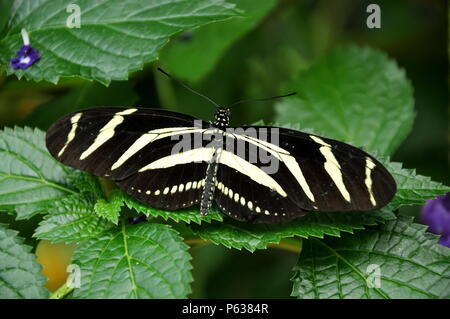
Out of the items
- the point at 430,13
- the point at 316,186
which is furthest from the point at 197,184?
the point at 430,13

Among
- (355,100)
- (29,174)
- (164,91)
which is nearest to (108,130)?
(29,174)

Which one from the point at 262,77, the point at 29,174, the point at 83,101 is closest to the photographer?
the point at 29,174

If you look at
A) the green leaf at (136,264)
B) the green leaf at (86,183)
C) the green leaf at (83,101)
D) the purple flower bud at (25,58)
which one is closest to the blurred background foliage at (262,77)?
the green leaf at (83,101)

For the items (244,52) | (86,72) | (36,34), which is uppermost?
(244,52)

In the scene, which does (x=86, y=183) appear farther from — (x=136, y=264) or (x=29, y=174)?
(x=136, y=264)

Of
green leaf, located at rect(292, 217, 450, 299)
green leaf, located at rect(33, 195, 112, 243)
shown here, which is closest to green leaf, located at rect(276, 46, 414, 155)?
green leaf, located at rect(292, 217, 450, 299)
